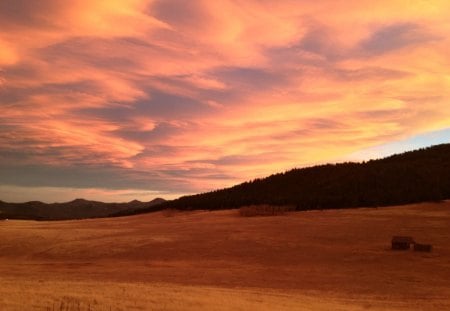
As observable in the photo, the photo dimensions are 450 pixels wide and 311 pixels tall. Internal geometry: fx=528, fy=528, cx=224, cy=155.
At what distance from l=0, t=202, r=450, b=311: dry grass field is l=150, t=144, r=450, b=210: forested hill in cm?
525

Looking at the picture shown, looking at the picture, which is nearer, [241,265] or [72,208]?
[241,265]

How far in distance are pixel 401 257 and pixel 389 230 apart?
5.79m

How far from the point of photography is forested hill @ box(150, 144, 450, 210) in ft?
134

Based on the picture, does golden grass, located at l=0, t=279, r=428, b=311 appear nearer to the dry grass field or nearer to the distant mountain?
the dry grass field

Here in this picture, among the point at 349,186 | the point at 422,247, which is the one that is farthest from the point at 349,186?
the point at 422,247

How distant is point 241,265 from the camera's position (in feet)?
72.8

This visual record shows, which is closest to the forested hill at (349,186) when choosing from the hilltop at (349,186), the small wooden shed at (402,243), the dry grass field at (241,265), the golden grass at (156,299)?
the hilltop at (349,186)

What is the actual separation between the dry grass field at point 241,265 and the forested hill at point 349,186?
5247 mm

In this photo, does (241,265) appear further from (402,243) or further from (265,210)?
(265,210)

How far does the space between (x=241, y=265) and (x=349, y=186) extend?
27.1 meters

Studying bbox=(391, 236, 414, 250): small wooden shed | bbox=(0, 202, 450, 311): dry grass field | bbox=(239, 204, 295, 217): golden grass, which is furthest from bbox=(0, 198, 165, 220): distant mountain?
bbox=(391, 236, 414, 250): small wooden shed

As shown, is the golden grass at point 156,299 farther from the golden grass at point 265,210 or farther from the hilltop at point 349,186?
the hilltop at point 349,186

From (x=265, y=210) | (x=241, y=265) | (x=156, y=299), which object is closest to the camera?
(x=156, y=299)

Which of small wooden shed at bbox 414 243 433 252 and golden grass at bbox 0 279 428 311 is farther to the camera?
small wooden shed at bbox 414 243 433 252
